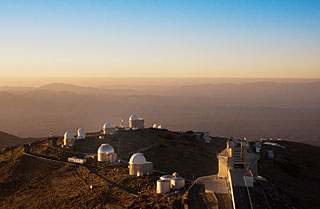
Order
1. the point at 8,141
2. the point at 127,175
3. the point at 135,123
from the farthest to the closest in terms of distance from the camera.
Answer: the point at 8,141, the point at 135,123, the point at 127,175

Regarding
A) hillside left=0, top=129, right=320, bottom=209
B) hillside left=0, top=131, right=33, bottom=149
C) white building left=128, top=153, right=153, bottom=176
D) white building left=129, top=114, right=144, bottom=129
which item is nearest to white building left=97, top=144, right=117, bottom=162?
hillside left=0, top=129, right=320, bottom=209

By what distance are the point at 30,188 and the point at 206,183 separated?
2422 centimetres

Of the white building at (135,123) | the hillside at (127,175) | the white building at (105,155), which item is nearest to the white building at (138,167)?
the hillside at (127,175)

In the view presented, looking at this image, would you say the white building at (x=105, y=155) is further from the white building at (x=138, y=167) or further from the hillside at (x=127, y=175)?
the white building at (x=138, y=167)

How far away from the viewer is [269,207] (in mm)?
33531

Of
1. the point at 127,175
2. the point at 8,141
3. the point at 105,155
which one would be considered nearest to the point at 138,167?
the point at 127,175

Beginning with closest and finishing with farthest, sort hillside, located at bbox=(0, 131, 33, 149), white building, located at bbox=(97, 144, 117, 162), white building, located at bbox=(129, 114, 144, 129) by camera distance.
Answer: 1. white building, located at bbox=(97, 144, 117, 162)
2. white building, located at bbox=(129, 114, 144, 129)
3. hillside, located at bbox=(0, 131, 33, 149)

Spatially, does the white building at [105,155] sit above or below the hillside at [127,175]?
above

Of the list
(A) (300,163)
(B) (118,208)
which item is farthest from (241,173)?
(A) (300,163)

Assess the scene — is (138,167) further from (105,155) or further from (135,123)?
(135,123)

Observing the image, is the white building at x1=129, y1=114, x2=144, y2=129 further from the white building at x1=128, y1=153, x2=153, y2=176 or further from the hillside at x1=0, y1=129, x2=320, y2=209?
the white building at x1=128, y1=153, x2=153, y2=176

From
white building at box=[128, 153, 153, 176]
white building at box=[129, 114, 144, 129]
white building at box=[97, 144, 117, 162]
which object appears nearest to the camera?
white building at box=[128, 153, 153, 176]

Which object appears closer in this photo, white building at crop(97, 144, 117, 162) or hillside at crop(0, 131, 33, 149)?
white building at crop(97, 144, 117, 162)

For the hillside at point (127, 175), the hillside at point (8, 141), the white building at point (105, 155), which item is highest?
the white building at point (105, 155)
